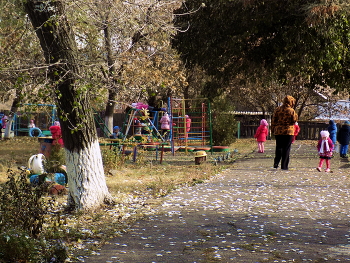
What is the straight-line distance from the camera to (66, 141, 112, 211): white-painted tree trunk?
768 cm

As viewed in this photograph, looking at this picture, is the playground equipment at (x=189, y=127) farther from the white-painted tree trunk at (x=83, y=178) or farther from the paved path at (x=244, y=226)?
the white-painted tree trunk at (x=83, y=178)

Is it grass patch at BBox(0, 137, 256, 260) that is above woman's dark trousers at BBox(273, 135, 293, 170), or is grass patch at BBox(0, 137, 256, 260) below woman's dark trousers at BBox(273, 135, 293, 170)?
below

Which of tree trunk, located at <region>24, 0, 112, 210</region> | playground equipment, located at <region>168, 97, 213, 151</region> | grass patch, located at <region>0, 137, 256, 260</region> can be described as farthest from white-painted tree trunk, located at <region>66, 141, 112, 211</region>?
playground equipment, located at <region>168, 97, 213, 151</region>

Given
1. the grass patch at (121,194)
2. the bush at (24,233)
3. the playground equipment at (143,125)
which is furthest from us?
the playground equipment at (143,125)

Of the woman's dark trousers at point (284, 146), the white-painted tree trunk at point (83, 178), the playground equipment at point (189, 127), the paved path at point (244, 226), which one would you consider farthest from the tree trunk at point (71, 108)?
the playground equipment at point (189, 127)

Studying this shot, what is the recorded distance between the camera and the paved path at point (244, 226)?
17.3 feet

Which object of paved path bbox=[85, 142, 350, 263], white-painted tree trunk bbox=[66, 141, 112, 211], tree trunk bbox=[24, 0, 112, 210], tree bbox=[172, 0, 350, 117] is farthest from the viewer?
tree bbox=[172, 0, 350, 117]

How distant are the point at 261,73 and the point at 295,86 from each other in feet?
49.6

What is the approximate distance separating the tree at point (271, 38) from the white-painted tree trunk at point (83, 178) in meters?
7.05

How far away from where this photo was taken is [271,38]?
1600 cm

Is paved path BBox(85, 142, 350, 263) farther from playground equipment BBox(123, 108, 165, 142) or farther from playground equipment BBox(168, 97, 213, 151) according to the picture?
playground equipment BBox(168, 97, 213, 151)

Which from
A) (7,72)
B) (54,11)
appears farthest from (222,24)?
(7,72)

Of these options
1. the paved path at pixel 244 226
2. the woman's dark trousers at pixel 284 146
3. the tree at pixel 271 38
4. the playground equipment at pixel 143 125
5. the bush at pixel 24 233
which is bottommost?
the paved path at pixel 244 226

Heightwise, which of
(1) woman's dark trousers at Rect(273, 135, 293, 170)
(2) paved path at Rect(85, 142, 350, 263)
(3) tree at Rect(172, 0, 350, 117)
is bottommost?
(2) paved path at Rect(85, 142, 350, 263)
